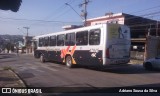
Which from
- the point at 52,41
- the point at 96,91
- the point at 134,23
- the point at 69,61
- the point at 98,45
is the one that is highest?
the point at 134,23

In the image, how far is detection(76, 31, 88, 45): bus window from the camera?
2017 centimetres

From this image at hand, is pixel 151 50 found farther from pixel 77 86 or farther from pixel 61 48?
pixel 77 86

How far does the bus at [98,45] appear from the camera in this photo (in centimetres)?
1823

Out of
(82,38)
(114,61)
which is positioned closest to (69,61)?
(82,38)

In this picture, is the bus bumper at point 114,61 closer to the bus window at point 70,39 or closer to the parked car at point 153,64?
the parked car at point 153,64

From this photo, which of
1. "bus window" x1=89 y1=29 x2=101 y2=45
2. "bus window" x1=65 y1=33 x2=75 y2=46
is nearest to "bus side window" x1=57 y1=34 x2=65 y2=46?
"bus window" x1=65 y1=33 x2=75 y2=46

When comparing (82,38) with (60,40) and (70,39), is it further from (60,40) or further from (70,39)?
(60,40)

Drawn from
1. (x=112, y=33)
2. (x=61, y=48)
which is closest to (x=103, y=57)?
(x=112, y=33)

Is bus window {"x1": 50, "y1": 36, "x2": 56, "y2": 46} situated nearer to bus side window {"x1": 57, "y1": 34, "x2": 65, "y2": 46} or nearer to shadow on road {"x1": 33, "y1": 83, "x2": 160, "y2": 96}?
bus side window {"x1": 57, "y1": 34, "x2": 65, "y2": 46}

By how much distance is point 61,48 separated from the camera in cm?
2442

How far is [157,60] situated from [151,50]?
→ 35.7 feet

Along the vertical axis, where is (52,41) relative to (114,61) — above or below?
above

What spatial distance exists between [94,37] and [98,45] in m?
0.76

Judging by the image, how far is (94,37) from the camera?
19.2 m
